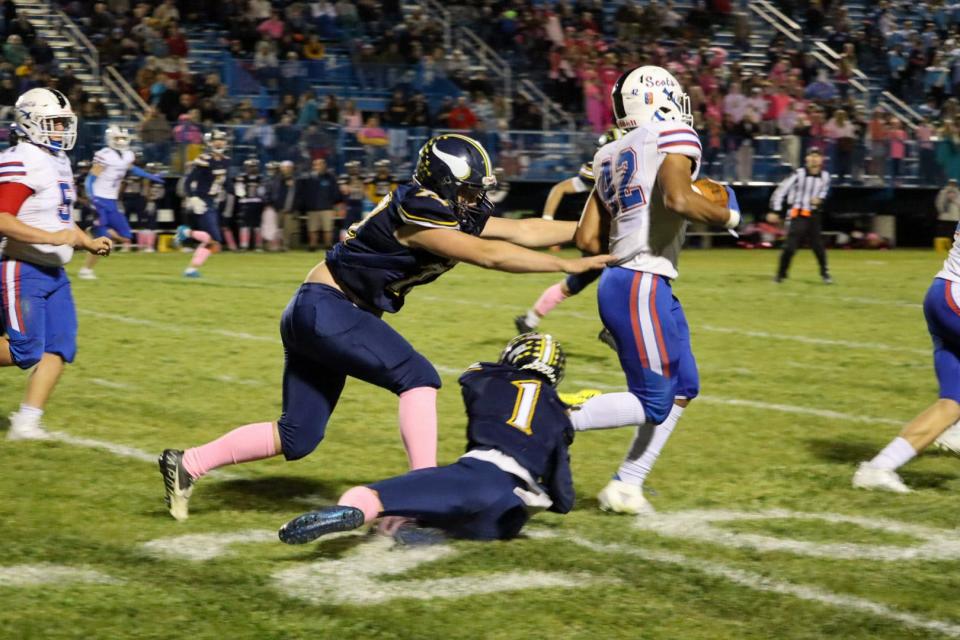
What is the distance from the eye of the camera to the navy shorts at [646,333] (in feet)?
17.1

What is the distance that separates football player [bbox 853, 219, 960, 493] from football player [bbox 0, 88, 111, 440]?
3.69m

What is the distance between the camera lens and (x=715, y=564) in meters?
4.64

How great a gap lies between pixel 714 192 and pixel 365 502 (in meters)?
1.79

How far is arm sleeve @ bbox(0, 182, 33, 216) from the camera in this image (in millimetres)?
6441

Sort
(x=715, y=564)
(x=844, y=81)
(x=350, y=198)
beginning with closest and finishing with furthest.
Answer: (x=715, y=564), (x=350, y=198), (x=844, y=81)

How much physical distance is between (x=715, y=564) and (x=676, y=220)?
139cm

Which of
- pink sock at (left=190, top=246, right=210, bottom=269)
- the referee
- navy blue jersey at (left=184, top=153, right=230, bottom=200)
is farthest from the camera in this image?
navy blue jersey at (left=184, top=153, right=230, bottom=200)

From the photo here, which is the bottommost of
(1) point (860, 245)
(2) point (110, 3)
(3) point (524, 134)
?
(1) point (860, 245)

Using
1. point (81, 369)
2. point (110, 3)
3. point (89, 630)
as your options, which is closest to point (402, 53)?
point (110, 3)

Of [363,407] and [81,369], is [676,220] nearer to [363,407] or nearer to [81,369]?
[363,407]

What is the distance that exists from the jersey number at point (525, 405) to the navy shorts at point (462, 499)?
174 mm

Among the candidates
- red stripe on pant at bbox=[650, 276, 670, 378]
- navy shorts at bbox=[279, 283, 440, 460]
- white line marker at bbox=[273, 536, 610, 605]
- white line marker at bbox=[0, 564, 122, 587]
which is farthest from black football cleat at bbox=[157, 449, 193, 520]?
red stripe on pant at bbox=[650, 276, 670, 378]

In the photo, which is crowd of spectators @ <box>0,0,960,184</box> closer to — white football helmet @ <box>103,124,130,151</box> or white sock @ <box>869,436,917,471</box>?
white football helmet @ <box>103,124,130,151</box>

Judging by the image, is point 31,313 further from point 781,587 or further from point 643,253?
point 781,587
